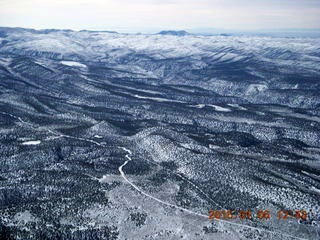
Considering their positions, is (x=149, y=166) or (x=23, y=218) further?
(x=149, y=166)

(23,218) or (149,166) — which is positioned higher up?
(149,166)

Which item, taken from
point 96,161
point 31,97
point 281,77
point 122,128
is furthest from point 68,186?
point 281,77

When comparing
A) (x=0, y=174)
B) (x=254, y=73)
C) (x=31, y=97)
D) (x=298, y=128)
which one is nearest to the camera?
(x=0, y=174)

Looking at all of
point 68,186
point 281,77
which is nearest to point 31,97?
point 68,186

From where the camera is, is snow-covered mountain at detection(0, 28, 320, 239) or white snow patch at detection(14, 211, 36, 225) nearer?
→ white snow patch at detection(14, 211, 36, 225)

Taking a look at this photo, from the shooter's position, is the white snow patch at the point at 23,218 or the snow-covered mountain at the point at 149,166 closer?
the white snow patch at the point at 23,218

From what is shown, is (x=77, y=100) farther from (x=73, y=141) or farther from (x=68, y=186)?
(x=68, y=186)

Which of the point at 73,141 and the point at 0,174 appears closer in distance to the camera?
the point at 0,174

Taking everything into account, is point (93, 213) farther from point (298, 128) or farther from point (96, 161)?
point (298, 128)

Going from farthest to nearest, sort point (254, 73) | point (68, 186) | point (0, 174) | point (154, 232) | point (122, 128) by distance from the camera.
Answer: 1. point (254, 73)
2. point (122, 128)
3. point (0, 174)
4. point (68, 186)
5. point (154, 232)
